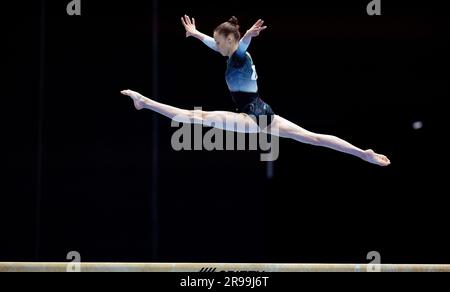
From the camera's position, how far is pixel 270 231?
664cm

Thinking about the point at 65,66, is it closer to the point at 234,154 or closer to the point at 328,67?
the point at 234,154

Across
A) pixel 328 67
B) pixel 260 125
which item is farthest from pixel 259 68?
pixel 260 125

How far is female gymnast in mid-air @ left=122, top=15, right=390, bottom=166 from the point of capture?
4.46 m

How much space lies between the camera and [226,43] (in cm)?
450

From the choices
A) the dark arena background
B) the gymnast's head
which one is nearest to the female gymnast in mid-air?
the gymnast's head

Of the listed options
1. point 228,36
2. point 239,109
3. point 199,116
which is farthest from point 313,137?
point 228,36

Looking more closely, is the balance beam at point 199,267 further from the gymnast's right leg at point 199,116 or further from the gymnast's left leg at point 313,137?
the gymnast's right leg at point 199,116

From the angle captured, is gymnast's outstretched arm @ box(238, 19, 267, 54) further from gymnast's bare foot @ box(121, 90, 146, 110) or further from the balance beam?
the balance beam

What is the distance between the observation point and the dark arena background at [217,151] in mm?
6496

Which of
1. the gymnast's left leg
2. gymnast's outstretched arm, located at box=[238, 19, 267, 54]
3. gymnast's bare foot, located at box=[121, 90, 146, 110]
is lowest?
the gymnast's left leg

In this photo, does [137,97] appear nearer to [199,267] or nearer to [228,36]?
[228,36]

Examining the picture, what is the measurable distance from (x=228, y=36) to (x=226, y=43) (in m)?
0.06

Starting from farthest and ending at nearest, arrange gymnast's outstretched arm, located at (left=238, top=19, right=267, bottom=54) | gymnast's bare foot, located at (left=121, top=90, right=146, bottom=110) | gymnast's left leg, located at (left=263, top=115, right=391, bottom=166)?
gymnast's left leg, located at (left=263, top=115, right=391, bottom=166) → gymnast's bare foot, located at (left=121, top=90, right=146, bottom=110) → gymnast's outstretched arm, located at (left=238, top=19, right=267, bottom=54)

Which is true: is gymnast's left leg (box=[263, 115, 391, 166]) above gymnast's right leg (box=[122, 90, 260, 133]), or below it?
below
